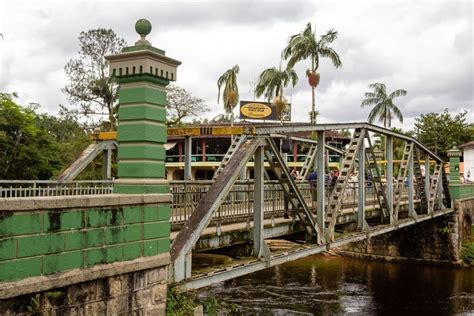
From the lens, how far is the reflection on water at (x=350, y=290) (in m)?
18.6

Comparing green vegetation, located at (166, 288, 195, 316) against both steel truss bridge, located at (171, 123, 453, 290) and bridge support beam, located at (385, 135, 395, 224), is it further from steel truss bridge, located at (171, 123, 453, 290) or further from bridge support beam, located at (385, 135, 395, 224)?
bridge support beam, located at (385, 135, 395, 224)

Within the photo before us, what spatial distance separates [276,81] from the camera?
3102cm

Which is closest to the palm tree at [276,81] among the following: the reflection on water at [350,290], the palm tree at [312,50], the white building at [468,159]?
the palm tree at [312,50]

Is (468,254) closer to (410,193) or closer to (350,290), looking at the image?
(350,290)

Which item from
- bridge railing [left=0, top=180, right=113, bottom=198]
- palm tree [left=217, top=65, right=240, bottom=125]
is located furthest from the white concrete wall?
bridge railing [left=0, top=180, right=113, bottom=198]

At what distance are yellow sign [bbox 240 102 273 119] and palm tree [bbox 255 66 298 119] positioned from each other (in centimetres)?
670

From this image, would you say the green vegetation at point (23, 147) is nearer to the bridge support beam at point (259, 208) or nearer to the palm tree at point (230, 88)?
the palm tree at point (230, 88)

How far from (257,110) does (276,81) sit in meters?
8.21

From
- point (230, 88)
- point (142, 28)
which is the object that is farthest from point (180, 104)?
point (142, 28)

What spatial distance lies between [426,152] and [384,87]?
2109 cm

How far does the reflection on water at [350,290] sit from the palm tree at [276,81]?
1040cm

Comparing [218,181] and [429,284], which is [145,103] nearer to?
[218,181]

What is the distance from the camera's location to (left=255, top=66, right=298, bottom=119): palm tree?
101 ft

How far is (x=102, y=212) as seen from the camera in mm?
6582
